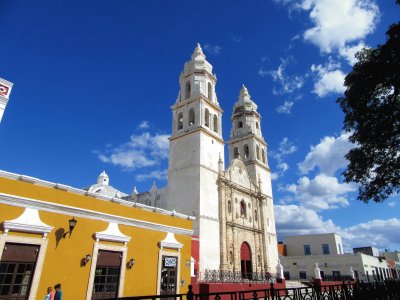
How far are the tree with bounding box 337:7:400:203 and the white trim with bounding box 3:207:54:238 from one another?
12.8 meters

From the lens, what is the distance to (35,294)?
9.27 metres

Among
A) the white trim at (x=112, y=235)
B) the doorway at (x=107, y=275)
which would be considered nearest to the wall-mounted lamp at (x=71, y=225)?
the white trim at (x=112, y=235)

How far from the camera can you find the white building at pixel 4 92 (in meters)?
10.8

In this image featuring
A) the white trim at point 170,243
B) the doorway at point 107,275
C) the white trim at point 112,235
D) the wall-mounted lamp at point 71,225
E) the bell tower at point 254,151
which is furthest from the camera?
the bell tower at point 254,151

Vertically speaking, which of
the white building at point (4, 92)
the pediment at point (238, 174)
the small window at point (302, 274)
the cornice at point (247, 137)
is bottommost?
the small window at point (302, 274)

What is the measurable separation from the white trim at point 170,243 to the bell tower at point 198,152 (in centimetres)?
705

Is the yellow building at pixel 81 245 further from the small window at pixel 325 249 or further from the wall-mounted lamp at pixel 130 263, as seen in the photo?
the small window at pixel 325 249

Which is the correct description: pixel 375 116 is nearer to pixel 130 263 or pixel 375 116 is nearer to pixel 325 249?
pixel 130 263

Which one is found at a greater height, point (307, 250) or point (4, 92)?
point (4, 92)

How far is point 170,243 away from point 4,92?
9208 mm

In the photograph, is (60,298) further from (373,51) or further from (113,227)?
(373,51)

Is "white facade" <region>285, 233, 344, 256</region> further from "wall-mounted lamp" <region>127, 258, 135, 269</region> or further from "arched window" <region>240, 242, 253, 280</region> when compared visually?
"wall-mounted lamp" <region>127, 258, 135, 269</region>

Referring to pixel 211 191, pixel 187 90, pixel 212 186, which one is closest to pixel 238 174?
pixel 212 186

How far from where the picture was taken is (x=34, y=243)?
31.9 ft
